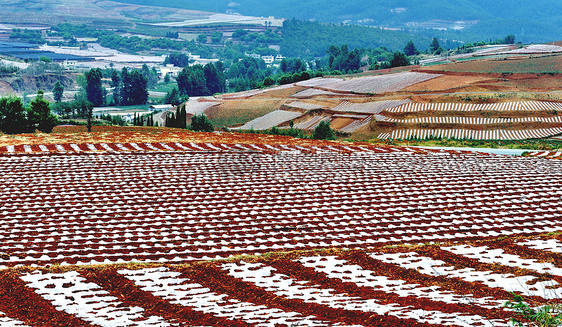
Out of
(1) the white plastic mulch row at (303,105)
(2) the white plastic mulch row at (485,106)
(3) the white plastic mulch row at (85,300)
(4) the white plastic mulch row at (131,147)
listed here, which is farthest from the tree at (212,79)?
(3) the white plastic mulch row at (85,300)

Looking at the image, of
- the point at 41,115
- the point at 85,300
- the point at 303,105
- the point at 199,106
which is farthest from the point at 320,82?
the point at 85,300

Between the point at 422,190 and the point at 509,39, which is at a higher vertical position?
the point at 509,39

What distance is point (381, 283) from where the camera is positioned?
1149 centimetres

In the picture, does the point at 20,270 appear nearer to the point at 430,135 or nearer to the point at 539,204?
the point at 539,204

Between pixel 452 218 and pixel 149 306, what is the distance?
894cm

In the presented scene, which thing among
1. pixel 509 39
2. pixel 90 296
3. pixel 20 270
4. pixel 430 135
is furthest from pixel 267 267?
pixel 509 39

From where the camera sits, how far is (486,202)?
56.5ft

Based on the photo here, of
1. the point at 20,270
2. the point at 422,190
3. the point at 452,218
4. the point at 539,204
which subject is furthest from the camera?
the point at 422,190

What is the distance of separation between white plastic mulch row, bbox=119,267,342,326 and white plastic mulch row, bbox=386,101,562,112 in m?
54.5

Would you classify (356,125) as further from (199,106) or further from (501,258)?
(501,258)

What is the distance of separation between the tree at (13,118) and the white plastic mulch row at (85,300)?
2781 centimetres

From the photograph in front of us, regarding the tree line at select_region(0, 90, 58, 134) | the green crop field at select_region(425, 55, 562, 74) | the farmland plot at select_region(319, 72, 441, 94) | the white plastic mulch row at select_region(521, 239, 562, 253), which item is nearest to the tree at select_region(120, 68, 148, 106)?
the farmland plot at select_region(319, 72, 441, 94)

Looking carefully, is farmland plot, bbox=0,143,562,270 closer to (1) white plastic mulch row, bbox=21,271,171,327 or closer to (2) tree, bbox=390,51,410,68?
(1) white plastic mulch row, bbox=21,271,171,327

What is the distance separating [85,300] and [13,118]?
29.8 m
